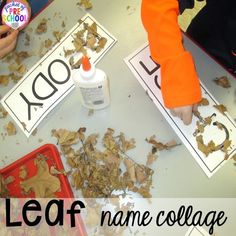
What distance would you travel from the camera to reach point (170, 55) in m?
0.74

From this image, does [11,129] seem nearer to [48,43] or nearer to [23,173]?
[23,173]

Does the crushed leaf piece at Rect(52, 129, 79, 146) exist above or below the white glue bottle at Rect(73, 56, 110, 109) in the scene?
below

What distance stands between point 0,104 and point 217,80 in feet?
1.66

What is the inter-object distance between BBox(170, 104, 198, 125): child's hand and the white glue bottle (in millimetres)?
152

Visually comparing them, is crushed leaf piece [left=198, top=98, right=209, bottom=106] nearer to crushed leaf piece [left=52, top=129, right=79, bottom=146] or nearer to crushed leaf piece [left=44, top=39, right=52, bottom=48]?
crushed leaf piece [left=52, top=129, right=79, bottom=146]

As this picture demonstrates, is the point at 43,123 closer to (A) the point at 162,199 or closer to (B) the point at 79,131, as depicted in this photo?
(B) the point at 79,131

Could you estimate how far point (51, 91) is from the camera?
83 centimetres

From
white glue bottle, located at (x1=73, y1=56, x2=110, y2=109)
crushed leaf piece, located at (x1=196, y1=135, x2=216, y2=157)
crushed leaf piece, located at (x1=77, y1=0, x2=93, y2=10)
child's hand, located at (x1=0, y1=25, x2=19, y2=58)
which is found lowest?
crushed leaf piece, located at (x1=196, y1=135, x2=216, y2=157)

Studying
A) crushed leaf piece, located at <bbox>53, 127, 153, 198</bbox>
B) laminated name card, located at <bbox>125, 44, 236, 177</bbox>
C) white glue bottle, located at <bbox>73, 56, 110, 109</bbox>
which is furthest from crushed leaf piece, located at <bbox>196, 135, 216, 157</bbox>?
white glue bottle, located at <bbox>73, 56, 110, 109</bbox>

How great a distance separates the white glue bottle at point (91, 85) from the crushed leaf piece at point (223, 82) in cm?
24

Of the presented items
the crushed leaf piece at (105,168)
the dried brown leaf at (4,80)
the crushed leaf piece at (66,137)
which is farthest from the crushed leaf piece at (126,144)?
the dried brown leaf at (4,80)

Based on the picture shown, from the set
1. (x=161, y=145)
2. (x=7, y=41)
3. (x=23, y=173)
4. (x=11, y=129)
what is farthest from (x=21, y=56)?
(x=161, y=145)

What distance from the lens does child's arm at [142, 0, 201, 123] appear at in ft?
2.36

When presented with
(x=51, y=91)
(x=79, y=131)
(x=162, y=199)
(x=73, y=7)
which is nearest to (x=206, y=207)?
(x=162, y=199)
